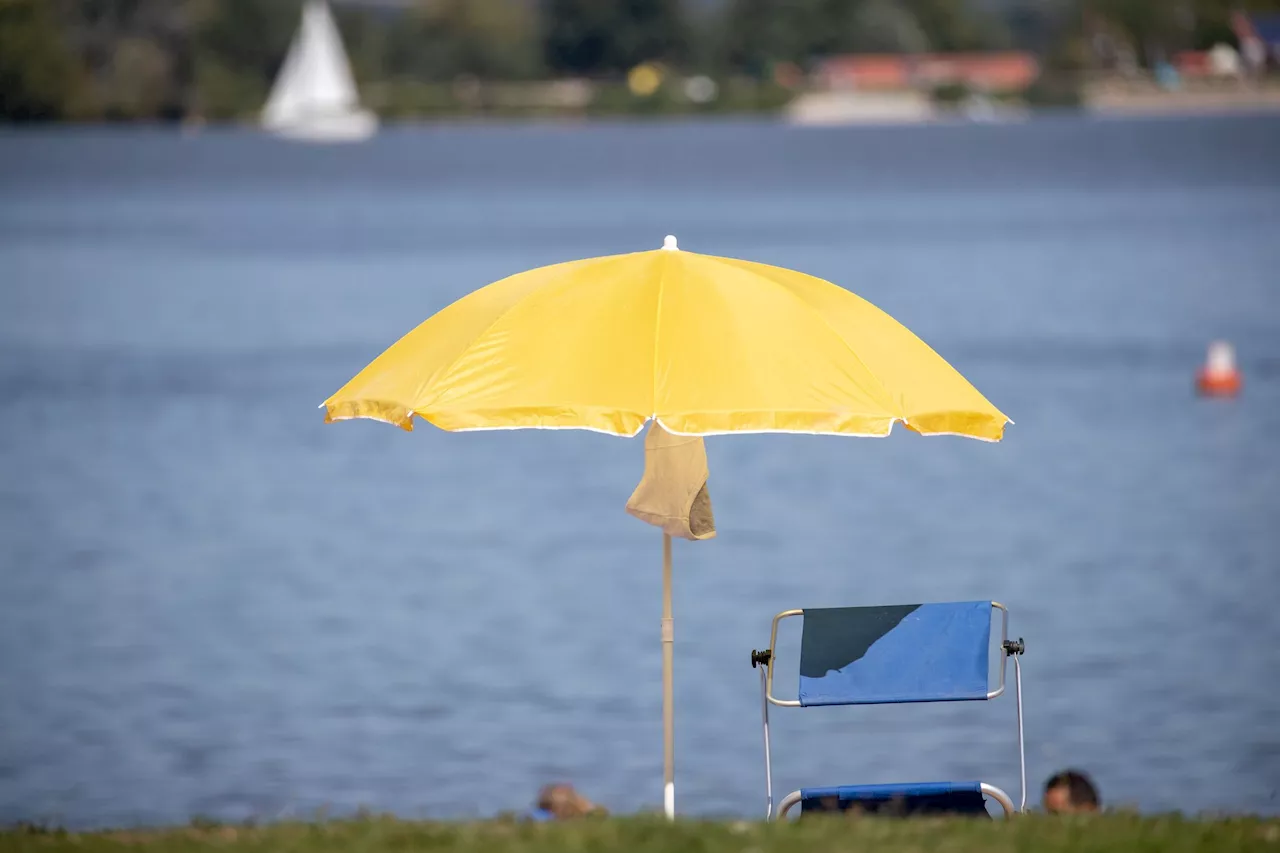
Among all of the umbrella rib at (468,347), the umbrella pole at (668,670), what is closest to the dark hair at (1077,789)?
the umbrella pole at (668,670)

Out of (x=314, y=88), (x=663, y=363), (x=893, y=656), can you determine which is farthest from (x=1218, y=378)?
(x=314, y=88)

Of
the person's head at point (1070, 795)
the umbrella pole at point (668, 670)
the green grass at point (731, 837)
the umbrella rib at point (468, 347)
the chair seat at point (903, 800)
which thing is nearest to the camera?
the green grass at point (731, 837)

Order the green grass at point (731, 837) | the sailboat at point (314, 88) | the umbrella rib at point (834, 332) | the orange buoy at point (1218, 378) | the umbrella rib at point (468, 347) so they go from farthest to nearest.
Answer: the sailboat at point (314, 88), the orange buoy at point (1218, 378), the umbrella rib at point (834, 332), the umbrella rib at point (468, 347), the green grass at point (731, 837)

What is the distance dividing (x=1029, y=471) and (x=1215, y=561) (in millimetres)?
5831

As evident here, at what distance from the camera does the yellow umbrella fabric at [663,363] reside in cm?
710

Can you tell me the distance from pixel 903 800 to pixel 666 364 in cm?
179

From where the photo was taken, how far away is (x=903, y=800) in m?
7.55

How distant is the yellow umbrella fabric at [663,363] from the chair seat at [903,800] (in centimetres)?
128

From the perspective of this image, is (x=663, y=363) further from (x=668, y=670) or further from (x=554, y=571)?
(x=554, y=571)

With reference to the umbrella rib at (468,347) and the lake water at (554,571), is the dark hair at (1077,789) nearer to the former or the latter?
the umbrella rib at (468,347)

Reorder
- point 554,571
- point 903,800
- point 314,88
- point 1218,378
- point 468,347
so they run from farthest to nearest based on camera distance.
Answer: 1. point 314,88
2. point 1218,378
3. point 554,571
4. point 903,800
5. point 468,347

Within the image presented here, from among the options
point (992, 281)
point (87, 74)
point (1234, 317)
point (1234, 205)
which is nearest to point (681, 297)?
point (1234, 317)

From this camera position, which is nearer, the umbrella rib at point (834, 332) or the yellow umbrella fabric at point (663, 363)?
the yellow umbrella fabric at point (663, 363)

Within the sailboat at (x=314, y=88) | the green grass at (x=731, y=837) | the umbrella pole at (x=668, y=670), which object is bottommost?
the green grass at (x=731, y=837)
